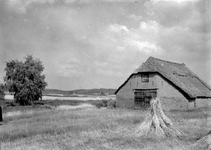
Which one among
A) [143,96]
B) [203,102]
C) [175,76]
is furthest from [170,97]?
[203,102]

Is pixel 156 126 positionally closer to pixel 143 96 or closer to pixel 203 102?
pixel 143 96

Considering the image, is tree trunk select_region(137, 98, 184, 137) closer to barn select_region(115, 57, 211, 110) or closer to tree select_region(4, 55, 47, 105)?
barn select_region(115, 57, 211, 110)

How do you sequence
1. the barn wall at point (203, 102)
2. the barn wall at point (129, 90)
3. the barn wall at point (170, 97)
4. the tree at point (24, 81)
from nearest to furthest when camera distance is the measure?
the barn wall at point (170, 97), the barn wall at point (203, 102), the barn wall at point (129, 90), the tree at point (24, 81)

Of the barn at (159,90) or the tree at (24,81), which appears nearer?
the barn at (159,90)

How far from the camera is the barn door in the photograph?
103 ft

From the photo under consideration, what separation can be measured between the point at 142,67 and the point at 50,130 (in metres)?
20.9

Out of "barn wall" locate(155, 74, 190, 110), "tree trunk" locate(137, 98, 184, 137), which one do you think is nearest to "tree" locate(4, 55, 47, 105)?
"barn wall" locate(155, 74, 190, 110)

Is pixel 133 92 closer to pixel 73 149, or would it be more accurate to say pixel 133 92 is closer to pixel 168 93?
pixel 168 93

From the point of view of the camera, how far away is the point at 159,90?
3055cm

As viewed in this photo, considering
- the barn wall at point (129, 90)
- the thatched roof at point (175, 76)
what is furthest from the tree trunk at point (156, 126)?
the barn wall at point (129, 90)

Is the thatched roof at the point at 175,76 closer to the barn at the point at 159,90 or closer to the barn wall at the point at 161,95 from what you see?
the barn at the point at 159,90

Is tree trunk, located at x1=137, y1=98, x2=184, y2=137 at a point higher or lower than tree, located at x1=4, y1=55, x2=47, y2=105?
lower

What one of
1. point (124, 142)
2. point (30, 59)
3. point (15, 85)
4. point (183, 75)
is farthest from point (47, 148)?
point (30, 59)

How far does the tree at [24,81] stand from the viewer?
39.9m
